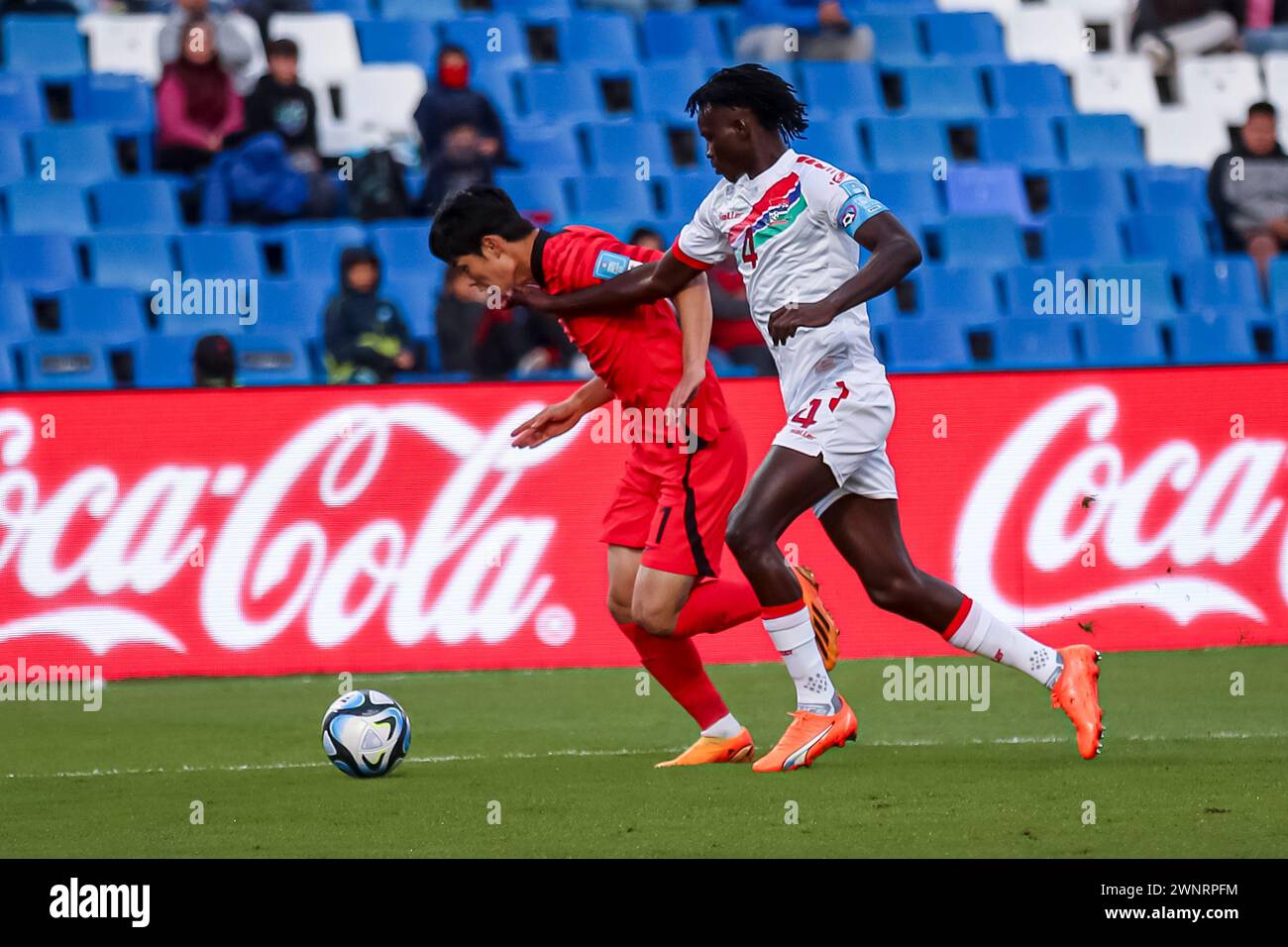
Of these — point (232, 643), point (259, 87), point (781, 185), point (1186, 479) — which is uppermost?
point (259, 87)

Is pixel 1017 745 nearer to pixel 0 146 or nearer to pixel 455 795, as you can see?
pixel 455 795

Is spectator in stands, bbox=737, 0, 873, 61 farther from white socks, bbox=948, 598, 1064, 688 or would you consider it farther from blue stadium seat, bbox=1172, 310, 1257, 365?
white socks, bbox=948, 598, 1064, 688

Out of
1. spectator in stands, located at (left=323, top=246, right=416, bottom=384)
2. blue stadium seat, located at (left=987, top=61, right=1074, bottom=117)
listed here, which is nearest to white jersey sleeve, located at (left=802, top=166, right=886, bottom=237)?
spectator in stands, located at (left=323, top=246, right=416, bottom=384)

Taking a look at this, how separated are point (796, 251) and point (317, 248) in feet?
22.2

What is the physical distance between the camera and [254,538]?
32.3ft

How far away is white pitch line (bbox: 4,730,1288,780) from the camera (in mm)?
7176

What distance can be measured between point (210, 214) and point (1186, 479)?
6743mm

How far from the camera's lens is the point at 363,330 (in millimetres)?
11648

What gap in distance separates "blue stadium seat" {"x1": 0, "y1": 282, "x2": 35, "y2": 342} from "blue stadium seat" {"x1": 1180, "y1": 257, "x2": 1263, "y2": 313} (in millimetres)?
8131

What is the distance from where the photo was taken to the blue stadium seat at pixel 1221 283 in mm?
13875

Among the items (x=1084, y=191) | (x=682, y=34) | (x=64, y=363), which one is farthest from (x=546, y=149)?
(x=1084, y=191)

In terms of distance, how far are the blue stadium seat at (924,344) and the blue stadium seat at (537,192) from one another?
2492mm
